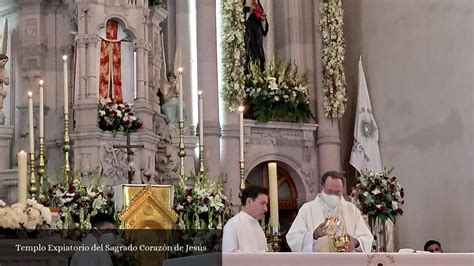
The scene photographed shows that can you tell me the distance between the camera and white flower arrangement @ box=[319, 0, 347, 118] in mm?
14758

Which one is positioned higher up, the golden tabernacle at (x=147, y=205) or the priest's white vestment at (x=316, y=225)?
the golden tabernacle at (x=147, y=205)

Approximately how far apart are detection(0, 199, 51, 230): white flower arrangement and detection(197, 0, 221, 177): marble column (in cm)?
733

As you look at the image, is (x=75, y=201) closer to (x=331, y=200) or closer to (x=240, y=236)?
(x=240, y=236)

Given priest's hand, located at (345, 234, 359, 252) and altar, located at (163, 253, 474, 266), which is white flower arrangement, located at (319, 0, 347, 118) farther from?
altar, located at (163, 253, 474, 266)

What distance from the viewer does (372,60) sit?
15.5 m

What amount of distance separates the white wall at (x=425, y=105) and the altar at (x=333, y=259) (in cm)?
811

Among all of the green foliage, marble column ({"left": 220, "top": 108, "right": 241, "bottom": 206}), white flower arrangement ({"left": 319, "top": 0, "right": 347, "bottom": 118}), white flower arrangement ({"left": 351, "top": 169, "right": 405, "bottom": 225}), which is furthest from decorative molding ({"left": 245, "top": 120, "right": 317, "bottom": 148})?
white flower arrangement ({"left": 351, "top": 169, "right": 405, "bottom": 225})

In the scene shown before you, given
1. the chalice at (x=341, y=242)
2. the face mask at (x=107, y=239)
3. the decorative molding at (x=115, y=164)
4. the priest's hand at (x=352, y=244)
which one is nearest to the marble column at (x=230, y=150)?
the decorative molding at (x=115, y=164)

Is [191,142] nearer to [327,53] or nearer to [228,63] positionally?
[228,63]

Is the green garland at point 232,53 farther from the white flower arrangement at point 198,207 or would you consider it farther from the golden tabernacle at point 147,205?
the golden tabernacle at point 147,205

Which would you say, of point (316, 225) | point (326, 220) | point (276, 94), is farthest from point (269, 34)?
point (326, 220)

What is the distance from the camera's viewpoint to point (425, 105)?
14.5 meters

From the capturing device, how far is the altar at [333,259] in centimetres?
555

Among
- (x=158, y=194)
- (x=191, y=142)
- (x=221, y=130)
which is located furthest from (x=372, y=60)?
(x=158, y=194)
